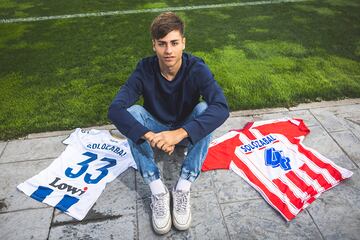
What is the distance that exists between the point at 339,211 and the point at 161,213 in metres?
1.71

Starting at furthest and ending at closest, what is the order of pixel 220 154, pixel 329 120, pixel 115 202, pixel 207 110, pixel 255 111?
pixel 255 111
pixel 329 120
pixel 220 154
pixel 115 202
pixel 207 110

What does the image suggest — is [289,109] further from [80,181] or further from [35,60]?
[35,60]

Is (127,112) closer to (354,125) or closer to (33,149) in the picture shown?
(33,149)

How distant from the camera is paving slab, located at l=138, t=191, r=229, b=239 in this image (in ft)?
9.58

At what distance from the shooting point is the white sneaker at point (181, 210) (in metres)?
2.94

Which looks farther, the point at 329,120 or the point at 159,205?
the point at 329,120

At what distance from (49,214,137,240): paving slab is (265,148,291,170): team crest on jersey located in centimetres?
164

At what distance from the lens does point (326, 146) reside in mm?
3895

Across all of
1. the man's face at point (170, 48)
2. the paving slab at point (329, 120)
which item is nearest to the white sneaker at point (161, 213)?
the man's face at point (170, 48)

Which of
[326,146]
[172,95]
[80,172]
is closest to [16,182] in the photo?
[80,172]

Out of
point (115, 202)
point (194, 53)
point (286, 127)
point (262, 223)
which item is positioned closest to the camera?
point (262, 223)

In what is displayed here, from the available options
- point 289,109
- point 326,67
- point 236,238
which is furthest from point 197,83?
point 326,67

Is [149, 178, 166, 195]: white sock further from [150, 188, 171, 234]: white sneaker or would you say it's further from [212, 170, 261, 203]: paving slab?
[212, 170, 261, 203]: paving slab

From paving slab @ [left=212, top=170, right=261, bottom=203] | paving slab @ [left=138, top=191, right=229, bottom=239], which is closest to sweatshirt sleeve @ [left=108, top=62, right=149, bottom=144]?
paving slab @ [left=138, top=191, right=229, bottom=239]
